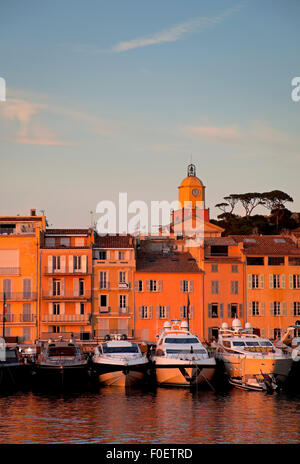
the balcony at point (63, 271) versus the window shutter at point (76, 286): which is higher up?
the balcony at point (63, 271)

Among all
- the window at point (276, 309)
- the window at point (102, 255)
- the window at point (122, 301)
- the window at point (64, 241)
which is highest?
the window at point (64, 241)

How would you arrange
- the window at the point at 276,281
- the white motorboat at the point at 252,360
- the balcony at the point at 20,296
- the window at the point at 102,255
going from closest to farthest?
the white motorboat at the point at 252,360 → the balcony at the point at 20,296 → the window at the point at 102,255 → the window at the point at 276,281

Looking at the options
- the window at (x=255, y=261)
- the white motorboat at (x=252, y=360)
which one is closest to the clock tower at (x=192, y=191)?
the window at (x=255, y=261)

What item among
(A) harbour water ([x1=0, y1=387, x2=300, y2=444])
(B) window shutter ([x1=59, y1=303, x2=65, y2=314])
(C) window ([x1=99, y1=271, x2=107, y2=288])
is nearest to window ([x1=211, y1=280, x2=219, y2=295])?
(C) window ([x1=99, y1=271, x2=107, y2=288])

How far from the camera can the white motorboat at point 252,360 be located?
6238cm

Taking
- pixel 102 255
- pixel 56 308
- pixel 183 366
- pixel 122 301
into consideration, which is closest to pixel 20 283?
pixel 56 308

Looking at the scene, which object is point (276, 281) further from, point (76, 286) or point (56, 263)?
point (56, 263)

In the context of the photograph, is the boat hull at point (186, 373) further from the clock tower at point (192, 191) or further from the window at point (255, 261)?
the clock tower at point (192, 191)

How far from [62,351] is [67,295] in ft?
86.8

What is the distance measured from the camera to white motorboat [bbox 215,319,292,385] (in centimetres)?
6238

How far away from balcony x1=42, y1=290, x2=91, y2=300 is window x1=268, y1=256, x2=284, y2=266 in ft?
69.1

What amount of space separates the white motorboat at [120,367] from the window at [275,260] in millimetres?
34238

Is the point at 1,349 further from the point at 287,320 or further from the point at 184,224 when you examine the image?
the point at 184,224
